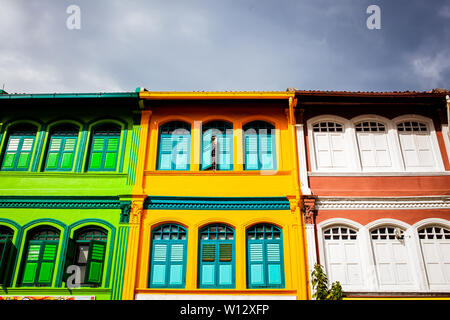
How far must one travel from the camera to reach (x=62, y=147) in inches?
407

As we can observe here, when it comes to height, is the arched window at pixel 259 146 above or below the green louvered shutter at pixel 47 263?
above

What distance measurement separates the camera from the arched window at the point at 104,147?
1007 centimetres

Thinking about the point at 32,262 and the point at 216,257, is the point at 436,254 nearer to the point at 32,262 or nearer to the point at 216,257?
the point at 216,257

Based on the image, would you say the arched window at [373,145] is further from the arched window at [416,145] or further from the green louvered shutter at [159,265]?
the green louvered shutter at [159,265]

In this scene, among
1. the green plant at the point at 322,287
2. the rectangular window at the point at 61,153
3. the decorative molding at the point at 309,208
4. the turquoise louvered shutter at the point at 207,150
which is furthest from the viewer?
the rectangular window at the point at 61,153

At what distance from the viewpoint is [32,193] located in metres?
9.48

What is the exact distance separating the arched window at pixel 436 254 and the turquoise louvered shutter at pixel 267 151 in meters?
4.17

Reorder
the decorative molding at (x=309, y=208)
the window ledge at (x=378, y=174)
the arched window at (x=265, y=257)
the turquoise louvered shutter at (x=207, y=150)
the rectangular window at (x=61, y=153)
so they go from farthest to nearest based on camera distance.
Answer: the rectangular window at (x=61, y=153) < the turquoise louvered shutter at (x=207, y=150) < the window ledge at (x=378, y=174) < the decorative molding at (x=309, y=208) < the arched window at (x=265, y=257)

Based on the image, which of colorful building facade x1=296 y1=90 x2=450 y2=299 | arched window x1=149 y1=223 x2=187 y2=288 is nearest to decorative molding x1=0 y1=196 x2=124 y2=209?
arched window x1=149 y1=223 x2=187 y2=288

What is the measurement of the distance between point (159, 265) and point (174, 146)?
10.7 feet

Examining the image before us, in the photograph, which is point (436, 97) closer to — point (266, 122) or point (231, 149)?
point (266, 122)

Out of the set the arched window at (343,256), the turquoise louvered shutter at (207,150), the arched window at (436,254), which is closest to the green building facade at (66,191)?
the turquoise louvered shutter at (207,150)

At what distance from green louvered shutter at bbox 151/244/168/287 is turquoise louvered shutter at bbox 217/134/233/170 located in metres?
2.65
